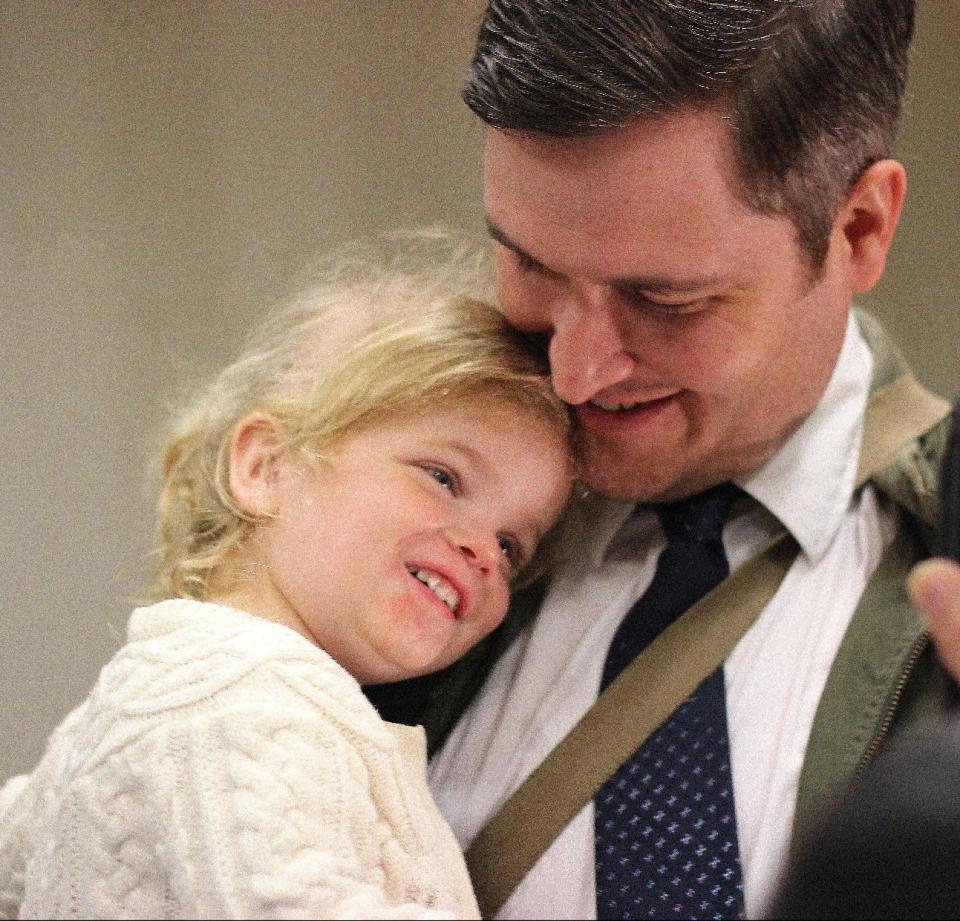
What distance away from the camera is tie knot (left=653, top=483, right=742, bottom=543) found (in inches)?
51.1

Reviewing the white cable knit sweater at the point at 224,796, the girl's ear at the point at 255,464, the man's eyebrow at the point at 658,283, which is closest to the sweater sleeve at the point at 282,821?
the white cable knit sweater at the point at 224,796

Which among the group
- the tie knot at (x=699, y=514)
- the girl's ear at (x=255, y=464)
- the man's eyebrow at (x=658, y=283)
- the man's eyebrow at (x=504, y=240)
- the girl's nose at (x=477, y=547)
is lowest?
the tie knot at (x=699, y=514)

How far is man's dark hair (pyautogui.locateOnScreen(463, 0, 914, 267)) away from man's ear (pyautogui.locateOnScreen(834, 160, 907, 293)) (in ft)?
0.05

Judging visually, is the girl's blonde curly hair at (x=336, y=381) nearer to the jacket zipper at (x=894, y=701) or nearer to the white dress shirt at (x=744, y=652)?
the white dress shirt at (x=744, y=652)

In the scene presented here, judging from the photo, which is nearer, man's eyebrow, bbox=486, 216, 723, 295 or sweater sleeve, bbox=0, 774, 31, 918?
sweater sleeve, bbox=0, 774, 31, 918

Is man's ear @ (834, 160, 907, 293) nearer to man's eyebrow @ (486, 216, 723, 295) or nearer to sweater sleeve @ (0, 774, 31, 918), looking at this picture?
man's eyebrow @ (486, 216, 723, 295)

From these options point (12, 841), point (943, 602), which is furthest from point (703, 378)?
point (12, 841)

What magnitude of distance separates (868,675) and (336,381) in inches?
19.1

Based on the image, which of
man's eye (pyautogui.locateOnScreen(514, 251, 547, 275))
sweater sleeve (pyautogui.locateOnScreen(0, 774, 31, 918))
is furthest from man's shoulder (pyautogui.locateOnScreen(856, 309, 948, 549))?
sweater sleeve (pyautogui.locateOnScreen(0, 774, 31, 918))

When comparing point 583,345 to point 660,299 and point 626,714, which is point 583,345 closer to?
point 660,299

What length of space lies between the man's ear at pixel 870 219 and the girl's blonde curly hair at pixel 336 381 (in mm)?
292

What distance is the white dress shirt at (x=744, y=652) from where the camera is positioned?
1.15 metres

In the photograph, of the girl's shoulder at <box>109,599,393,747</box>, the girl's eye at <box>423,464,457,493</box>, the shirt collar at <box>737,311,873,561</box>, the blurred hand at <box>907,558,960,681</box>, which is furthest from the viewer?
the shirt collar at <box>737,311,873,561</box>

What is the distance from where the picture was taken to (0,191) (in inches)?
40.6
